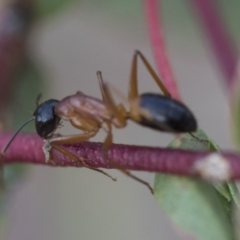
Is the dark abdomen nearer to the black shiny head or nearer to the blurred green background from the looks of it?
the black shiny head

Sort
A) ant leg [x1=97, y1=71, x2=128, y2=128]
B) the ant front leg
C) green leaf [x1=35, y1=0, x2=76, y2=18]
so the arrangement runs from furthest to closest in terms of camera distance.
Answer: green leaf [x1=35, y1=0, x2=76, y2=18] < ant leg [x1=97, y1=71, x2=128, y2=128] < the ant front leg

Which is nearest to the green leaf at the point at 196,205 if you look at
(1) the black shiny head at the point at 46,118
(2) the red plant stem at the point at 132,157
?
(2) the red plant stem at the point at 132,157

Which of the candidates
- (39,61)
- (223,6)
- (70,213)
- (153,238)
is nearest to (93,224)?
(70,213)

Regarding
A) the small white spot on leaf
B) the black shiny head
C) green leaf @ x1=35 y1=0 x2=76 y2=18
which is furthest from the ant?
green leaf @ x1=35 y1=0 x2=76 y2=18

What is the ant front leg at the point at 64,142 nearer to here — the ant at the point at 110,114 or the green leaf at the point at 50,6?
the ant at the point at 110,114

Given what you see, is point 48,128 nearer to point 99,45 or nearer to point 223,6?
point 223,6

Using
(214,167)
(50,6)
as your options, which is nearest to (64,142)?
(214,167)
